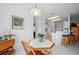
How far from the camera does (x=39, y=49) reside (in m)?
1.95

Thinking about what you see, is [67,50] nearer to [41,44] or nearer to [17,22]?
[41,44]

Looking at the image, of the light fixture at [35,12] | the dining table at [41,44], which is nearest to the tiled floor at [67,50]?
the dining table at [41,44]

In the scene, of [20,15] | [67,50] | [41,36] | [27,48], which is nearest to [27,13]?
[20,15]

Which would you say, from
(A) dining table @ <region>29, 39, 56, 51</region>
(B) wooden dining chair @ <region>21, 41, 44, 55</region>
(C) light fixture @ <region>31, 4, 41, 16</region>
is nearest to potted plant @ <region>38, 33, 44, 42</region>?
(A) dining table @ <region>29, 39, 56, 51</region>

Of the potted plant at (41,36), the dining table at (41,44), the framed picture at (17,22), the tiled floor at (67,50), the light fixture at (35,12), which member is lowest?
the tiled floor at (67,50)

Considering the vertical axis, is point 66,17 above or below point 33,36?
above

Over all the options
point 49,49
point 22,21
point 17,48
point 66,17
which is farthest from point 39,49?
point 66,17

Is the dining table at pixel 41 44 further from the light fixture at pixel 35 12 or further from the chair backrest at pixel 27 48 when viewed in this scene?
the light fixture at pixel 35 12

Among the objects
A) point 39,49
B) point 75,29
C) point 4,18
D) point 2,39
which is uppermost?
point 4,18

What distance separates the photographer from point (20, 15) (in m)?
1.95

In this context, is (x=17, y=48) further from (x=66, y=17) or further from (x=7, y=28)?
(x=66, y=17)

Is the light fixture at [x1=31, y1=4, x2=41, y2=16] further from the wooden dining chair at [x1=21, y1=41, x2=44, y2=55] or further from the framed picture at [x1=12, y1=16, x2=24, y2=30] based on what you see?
the wooden dining chair at [x1=21, y1=41, x2=44, y2=55]

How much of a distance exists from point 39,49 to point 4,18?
25.6 inches

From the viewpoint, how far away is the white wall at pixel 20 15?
76.2 inches
